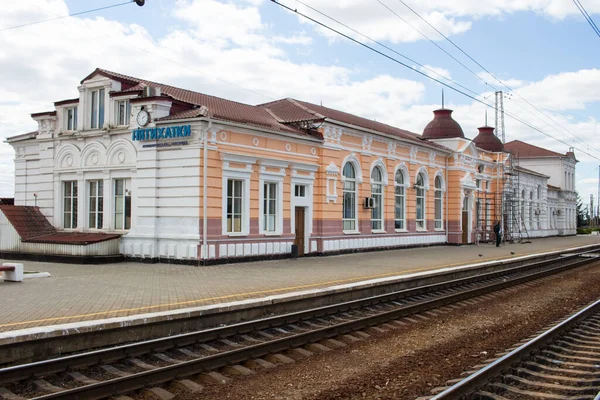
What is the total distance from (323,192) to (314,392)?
16.8 meters

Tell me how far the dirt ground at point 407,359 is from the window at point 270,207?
9.33m

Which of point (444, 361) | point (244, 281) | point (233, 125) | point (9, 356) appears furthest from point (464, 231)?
point (9, 356)

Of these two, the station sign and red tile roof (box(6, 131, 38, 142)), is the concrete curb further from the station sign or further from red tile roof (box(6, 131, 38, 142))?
red tile roof (box(6, 131, 38, 142))

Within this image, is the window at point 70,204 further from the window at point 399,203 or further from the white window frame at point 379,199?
the window at point 399,203

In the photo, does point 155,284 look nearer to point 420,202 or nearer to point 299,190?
point 299,190

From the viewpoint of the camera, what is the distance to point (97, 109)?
21.4 metres

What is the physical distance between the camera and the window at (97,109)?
21266 millimetres

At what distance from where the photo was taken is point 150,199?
19547mm

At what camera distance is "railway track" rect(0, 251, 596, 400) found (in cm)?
649

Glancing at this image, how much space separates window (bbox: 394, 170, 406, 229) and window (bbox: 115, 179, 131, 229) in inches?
521

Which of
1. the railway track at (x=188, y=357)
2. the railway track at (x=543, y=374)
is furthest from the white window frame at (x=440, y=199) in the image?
the railway track at (x=543, y=374)

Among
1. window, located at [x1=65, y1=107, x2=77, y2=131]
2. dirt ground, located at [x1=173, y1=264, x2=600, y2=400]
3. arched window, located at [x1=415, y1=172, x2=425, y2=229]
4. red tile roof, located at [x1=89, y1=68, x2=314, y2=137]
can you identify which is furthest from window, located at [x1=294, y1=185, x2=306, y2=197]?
dirt ground, located at [x1=173, y1=264, x2=600, y2=400]

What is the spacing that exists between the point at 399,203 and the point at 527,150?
128 feet

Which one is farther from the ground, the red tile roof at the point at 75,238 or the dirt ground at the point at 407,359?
the red tile roof at the point at 75,238
